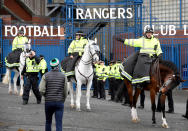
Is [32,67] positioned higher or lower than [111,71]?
higher

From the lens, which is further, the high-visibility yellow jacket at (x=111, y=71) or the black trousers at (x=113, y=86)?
the high-visibility yellow jacket at (x=111, y=71)

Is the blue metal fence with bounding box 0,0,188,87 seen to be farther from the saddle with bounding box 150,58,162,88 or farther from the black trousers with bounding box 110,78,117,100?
the saddle with bounding box 150,58,162,88

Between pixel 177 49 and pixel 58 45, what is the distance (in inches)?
283

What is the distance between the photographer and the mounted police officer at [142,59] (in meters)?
12.9

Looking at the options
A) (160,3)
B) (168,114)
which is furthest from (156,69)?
(160,3)

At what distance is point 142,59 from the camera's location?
13.1 meters

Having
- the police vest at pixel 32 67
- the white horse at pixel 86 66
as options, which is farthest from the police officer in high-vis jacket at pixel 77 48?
the police vest at pixel 32 67

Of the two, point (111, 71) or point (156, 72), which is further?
point (111, 71)

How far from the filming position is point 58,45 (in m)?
27.6

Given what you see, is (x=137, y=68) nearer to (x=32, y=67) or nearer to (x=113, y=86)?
(x=32, y=67)

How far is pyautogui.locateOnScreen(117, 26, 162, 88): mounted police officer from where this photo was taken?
12.9 m

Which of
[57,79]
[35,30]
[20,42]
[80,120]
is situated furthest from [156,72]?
[35,30]

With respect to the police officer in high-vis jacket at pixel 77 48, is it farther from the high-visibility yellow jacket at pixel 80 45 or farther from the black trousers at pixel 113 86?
the black trousers at pixel 113 86

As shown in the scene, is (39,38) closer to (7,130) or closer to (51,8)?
(51,8)
